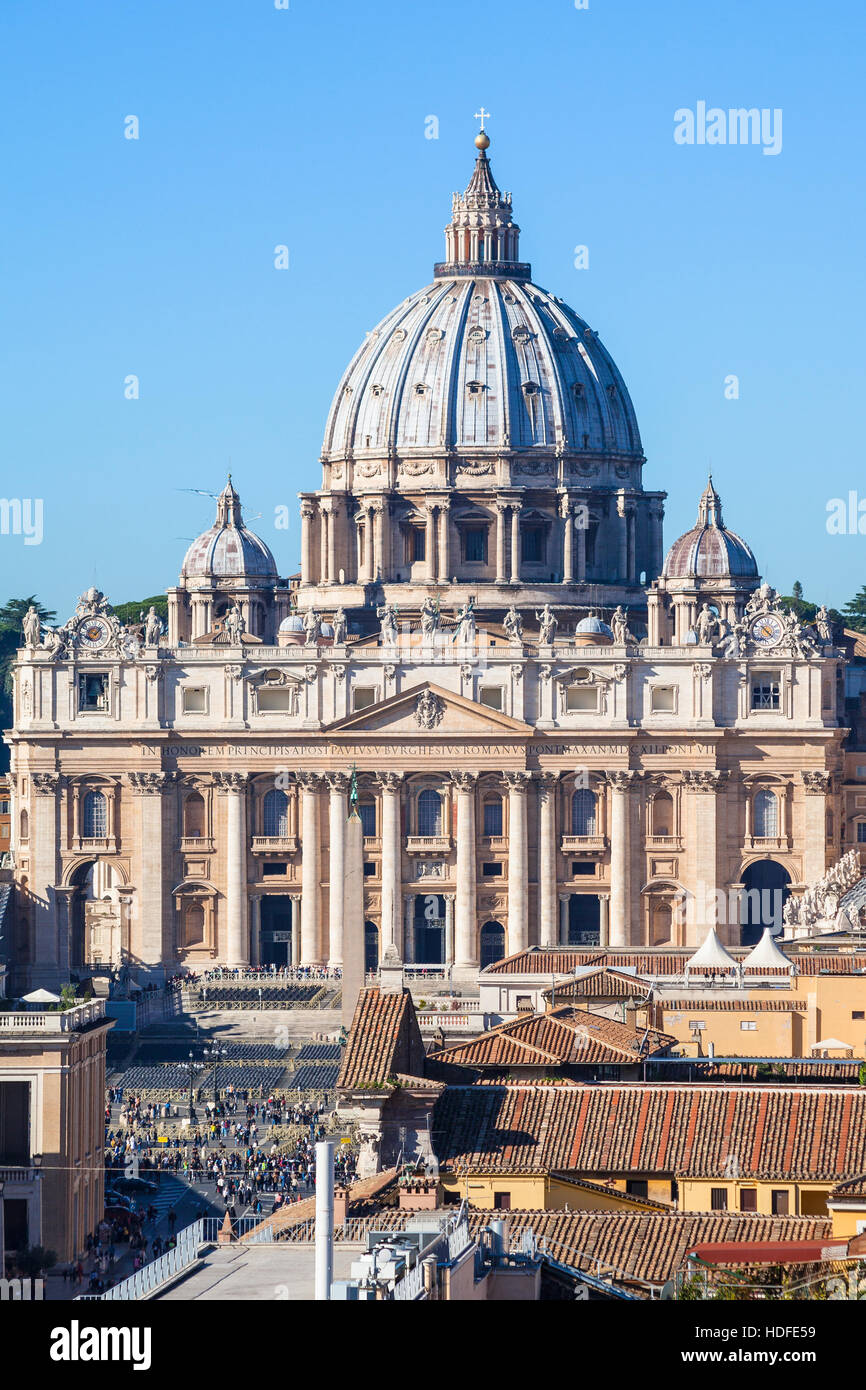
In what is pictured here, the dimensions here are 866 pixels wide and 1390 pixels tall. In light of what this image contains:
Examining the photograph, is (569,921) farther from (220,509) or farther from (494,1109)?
(494,1109)

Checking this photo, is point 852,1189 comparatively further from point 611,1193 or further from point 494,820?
point 494,820

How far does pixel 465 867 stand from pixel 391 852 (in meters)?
2.88

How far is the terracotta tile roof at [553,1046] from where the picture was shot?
5250 cm

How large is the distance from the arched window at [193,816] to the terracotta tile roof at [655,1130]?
8701 centimetres

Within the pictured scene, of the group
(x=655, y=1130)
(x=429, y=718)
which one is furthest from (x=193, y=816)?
(x=655, y=1130)

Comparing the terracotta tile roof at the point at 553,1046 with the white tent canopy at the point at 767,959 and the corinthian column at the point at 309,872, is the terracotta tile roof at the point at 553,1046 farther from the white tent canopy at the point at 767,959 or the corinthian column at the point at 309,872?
the corinthian column at the point at 309,872

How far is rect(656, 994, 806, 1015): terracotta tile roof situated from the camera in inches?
2724

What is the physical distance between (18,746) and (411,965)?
733 inches

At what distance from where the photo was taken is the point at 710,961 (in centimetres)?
8781

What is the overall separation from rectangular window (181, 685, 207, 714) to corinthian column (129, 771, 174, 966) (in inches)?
108

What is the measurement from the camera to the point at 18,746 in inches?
5369

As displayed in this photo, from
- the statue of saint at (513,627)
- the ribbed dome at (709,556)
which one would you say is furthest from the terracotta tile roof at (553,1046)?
the ribbed dome at (709,556)

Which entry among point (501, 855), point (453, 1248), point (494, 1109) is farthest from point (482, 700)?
point (453, 1248)

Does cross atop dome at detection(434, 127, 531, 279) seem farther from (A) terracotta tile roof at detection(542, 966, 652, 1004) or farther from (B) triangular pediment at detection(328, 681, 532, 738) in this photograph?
(A) terracotta tile roof at detection(542, 966, 652, 1004)
